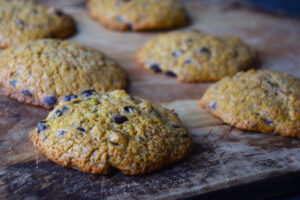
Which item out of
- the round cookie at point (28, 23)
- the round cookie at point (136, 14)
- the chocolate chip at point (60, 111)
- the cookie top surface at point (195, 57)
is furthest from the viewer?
the round cookie at point (136, 14)

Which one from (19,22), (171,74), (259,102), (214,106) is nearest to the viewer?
(259,102)

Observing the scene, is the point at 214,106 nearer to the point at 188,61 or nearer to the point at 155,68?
the point at 188,61

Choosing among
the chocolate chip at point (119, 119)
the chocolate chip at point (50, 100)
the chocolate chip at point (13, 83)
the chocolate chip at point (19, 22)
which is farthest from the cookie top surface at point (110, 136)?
the chocolate chip at point (19, 22)

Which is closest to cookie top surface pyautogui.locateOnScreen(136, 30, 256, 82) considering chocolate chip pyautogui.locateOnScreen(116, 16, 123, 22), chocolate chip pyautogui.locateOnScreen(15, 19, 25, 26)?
chocolate chip pyautogui.locateOnScreen(116, 16, 123, 22)

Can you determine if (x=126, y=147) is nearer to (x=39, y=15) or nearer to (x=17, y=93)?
(x=17, y=93)

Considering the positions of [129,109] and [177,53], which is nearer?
[129,109]

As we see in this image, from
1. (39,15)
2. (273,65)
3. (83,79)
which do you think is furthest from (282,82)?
(39,15)

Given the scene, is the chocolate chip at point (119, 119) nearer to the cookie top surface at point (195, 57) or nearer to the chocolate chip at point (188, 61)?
the cookie top surface at point (195, 57)

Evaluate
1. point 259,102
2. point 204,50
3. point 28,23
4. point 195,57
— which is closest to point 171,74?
point 195,57
